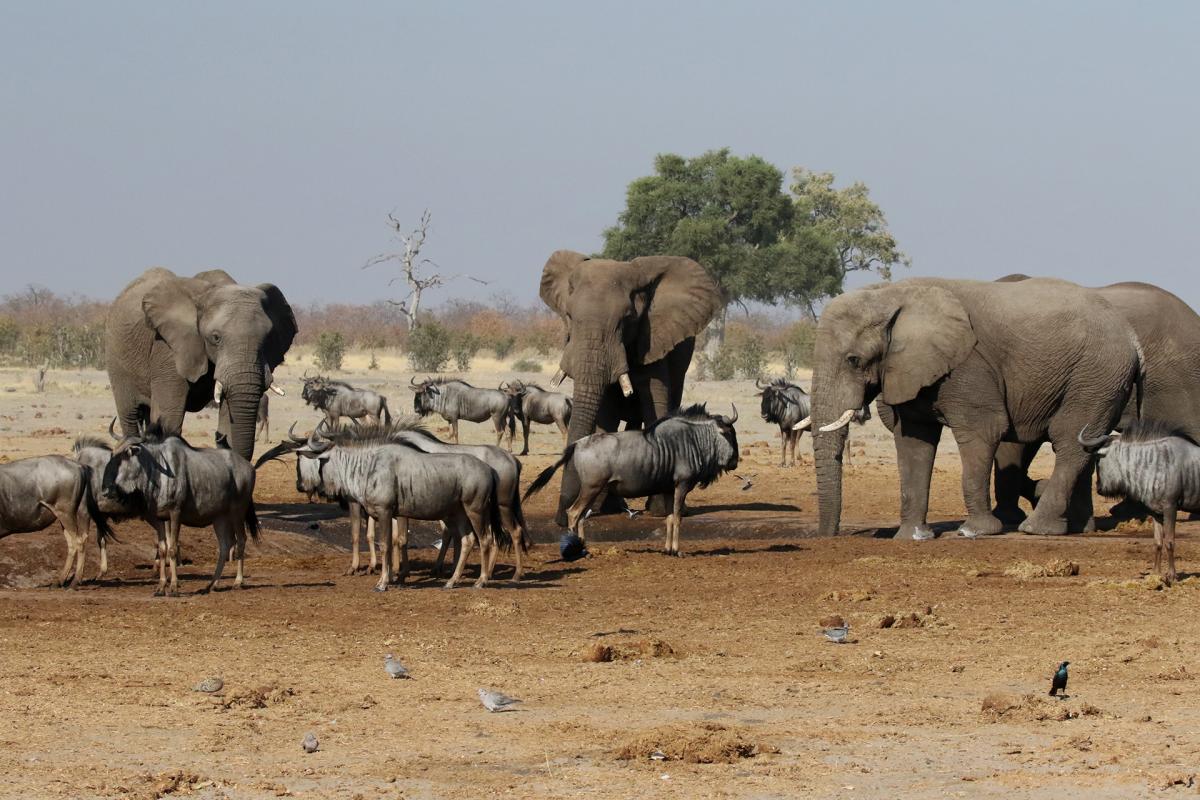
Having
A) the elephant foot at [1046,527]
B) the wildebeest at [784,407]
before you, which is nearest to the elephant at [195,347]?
the elephant foot at [1046,527]

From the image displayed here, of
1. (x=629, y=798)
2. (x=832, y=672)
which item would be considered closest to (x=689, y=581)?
(x=832, y=672)

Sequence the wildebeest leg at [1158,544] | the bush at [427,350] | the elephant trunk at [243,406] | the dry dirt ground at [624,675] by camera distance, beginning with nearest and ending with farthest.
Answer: the dry dirt ground at [624,675] < the wildebeest leg at [1158,544] < the elephant trunk at [243,406] < the bush at [427,350]

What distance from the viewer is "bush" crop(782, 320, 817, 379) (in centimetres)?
6191

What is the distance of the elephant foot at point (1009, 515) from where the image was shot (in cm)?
2088

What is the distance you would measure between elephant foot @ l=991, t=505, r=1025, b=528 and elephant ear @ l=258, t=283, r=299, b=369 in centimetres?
803

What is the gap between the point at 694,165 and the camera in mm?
71500

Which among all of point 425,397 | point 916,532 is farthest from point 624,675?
point 425,397

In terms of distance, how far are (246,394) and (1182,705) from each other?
11.4m

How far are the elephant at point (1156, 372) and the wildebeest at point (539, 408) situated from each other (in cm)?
1297

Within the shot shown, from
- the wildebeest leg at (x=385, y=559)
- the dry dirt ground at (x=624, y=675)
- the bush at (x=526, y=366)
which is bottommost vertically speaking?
the dry dirt ground at (x=624, y=675)

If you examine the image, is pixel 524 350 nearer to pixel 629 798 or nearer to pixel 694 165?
pixel 694 165

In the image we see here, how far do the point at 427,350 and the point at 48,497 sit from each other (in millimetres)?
43954

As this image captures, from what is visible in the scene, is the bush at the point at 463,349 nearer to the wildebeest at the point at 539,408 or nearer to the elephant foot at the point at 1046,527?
the wildebeest at the point at 539,408

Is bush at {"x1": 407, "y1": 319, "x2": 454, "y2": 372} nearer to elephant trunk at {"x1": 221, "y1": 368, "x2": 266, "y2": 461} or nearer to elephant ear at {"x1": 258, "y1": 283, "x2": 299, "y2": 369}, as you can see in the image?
elephant ear at {"x1": 258, "y1": 283, "x2": 299, "y2": 369}
